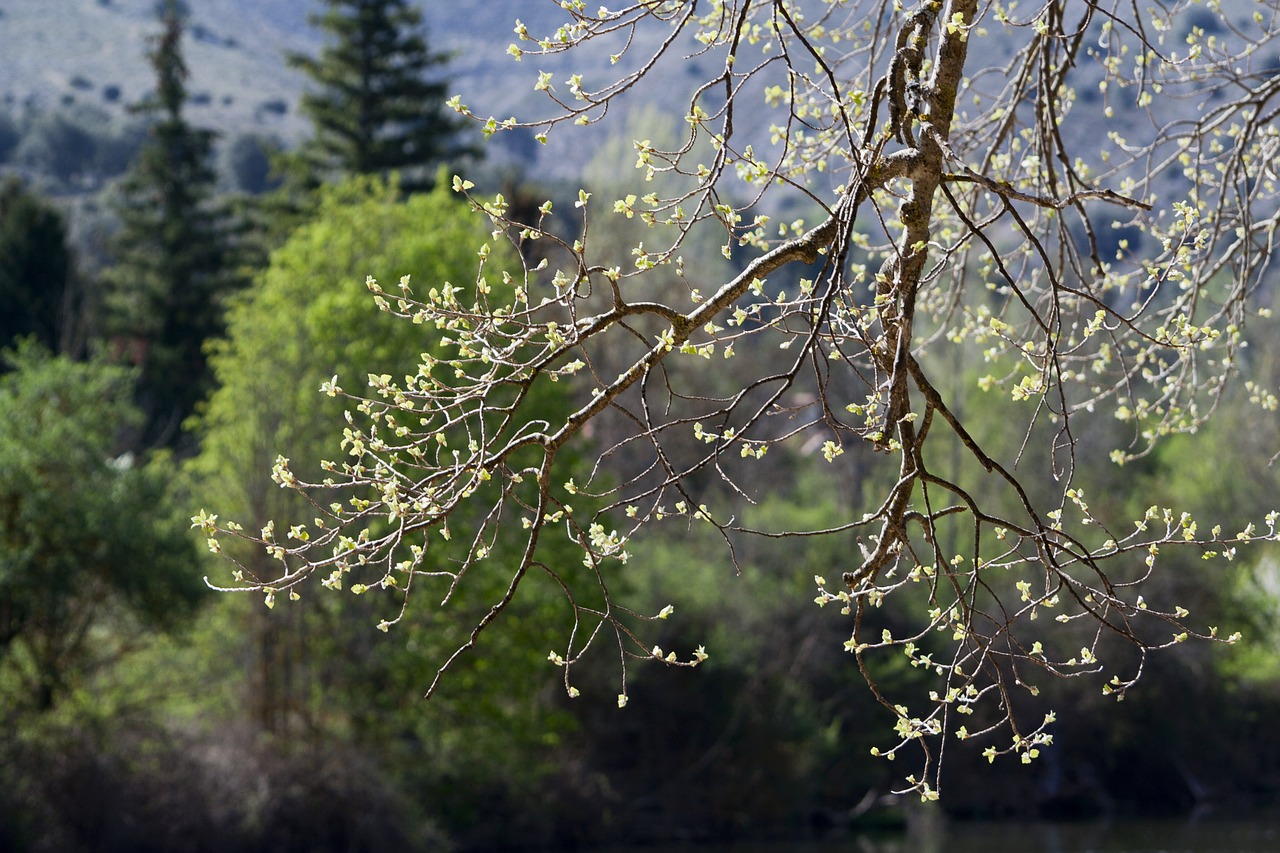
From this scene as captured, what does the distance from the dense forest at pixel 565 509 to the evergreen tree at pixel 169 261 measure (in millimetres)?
136

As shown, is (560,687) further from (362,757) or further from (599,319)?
(599,319)

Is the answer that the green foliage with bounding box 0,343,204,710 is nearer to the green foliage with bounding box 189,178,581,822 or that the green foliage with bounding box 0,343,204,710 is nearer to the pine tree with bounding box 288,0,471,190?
the green foliage with bounding box 189,178,581,822

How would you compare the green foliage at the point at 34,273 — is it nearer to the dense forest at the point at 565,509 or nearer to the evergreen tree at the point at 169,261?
the dense forest at the point at 565,509

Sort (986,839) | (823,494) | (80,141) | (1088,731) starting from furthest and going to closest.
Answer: (80,141) → (823,494) → (1088,731) → (986,839)

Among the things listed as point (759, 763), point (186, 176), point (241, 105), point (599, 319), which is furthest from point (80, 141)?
point (599, 319)

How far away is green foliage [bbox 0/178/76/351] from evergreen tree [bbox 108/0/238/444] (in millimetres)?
1373

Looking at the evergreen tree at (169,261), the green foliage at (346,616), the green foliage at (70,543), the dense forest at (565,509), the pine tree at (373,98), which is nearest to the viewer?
the dense forest at (565,509)

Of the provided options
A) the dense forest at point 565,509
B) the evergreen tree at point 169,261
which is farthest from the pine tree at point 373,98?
the evergreen tree at point 169,261

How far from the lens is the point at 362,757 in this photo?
62.2 ft

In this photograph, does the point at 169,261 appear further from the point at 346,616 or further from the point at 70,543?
the point at 70,543

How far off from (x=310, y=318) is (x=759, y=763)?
34.6ft

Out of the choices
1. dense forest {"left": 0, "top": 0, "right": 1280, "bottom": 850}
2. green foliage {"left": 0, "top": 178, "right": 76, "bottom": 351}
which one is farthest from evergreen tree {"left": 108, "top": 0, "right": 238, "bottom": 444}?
green foliage {"left": 0, "top": 178, "right": 76, "bottom": 351}

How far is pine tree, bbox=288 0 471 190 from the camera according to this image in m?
33.5

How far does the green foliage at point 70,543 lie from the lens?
54.6ft
